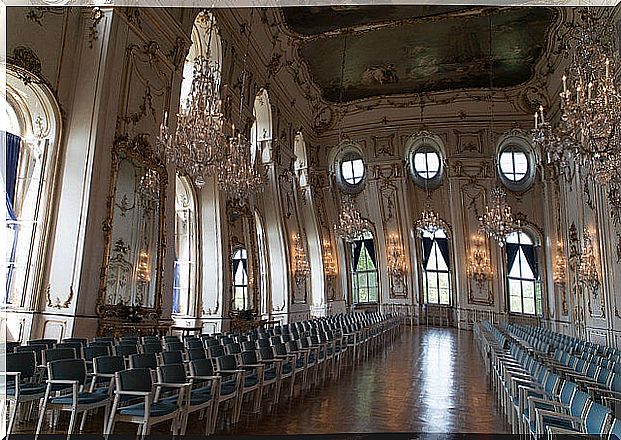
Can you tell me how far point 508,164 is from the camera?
20.1 metres


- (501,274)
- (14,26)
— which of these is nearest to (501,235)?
(501,274)

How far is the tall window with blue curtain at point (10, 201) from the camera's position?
769 centimetres

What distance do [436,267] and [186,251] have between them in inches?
484

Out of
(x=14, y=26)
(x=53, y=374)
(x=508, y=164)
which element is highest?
(x=508, y=164)

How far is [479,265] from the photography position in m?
19.4

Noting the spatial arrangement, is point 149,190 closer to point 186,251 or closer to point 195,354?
point 186,251

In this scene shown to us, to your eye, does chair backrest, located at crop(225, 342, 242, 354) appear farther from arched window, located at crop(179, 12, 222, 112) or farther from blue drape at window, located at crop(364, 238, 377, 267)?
blue drape at window, located at crop(364, 238, 377, 267)

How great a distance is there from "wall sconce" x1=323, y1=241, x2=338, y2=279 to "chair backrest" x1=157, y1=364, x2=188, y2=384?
15.9 meters

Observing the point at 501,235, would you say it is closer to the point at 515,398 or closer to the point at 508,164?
the point at 508,164

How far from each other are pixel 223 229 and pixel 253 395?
6634 millimetres

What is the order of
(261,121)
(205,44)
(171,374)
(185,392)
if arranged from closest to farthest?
(185,392)
(171,374)
(205,44)
(261,121)

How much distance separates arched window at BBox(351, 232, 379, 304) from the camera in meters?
21.7

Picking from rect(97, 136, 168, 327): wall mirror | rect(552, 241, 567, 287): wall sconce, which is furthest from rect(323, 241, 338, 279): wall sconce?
rect(97, 136, 168, 327): wall mirror

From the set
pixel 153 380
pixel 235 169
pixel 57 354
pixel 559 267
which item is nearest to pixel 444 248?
pixel 559 267
